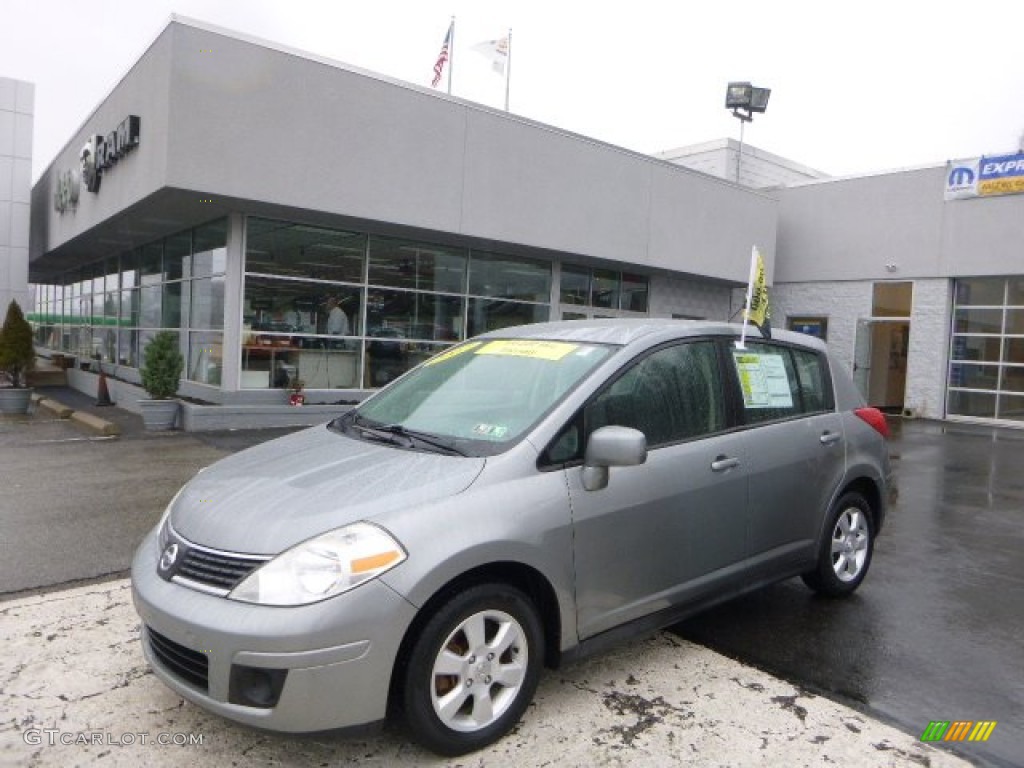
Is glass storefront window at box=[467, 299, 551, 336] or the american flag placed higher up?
the american flag

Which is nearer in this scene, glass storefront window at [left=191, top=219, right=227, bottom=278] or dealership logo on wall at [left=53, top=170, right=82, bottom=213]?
glass storefront window at [left=191, top=219, right=227, bottom=278]

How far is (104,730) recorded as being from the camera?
299cm

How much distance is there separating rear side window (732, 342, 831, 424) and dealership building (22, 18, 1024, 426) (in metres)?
8.39

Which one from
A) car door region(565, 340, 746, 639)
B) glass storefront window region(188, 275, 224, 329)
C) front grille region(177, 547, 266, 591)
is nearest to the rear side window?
car door region(565, 340, 746, 639)

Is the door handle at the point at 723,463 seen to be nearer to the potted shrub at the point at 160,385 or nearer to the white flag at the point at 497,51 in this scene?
the potted shrub at the point at 160,385

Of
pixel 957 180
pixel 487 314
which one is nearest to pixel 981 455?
pixel 957 180

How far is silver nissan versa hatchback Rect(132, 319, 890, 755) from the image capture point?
2576mm

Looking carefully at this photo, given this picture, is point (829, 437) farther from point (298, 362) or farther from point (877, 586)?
point (298, 362)

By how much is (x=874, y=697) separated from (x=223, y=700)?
9.29 ft

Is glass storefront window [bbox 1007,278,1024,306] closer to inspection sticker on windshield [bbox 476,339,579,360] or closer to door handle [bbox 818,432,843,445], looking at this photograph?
door handle [bbox 818,432,843,445]

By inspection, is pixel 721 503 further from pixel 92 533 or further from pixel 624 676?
pixel 92 533

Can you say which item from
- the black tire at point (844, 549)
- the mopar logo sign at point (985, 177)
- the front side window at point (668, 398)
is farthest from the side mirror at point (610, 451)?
the mopar logo sign at point (985, 177)

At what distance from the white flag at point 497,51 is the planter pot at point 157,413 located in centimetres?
1198

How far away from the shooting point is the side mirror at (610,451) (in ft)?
10.1
